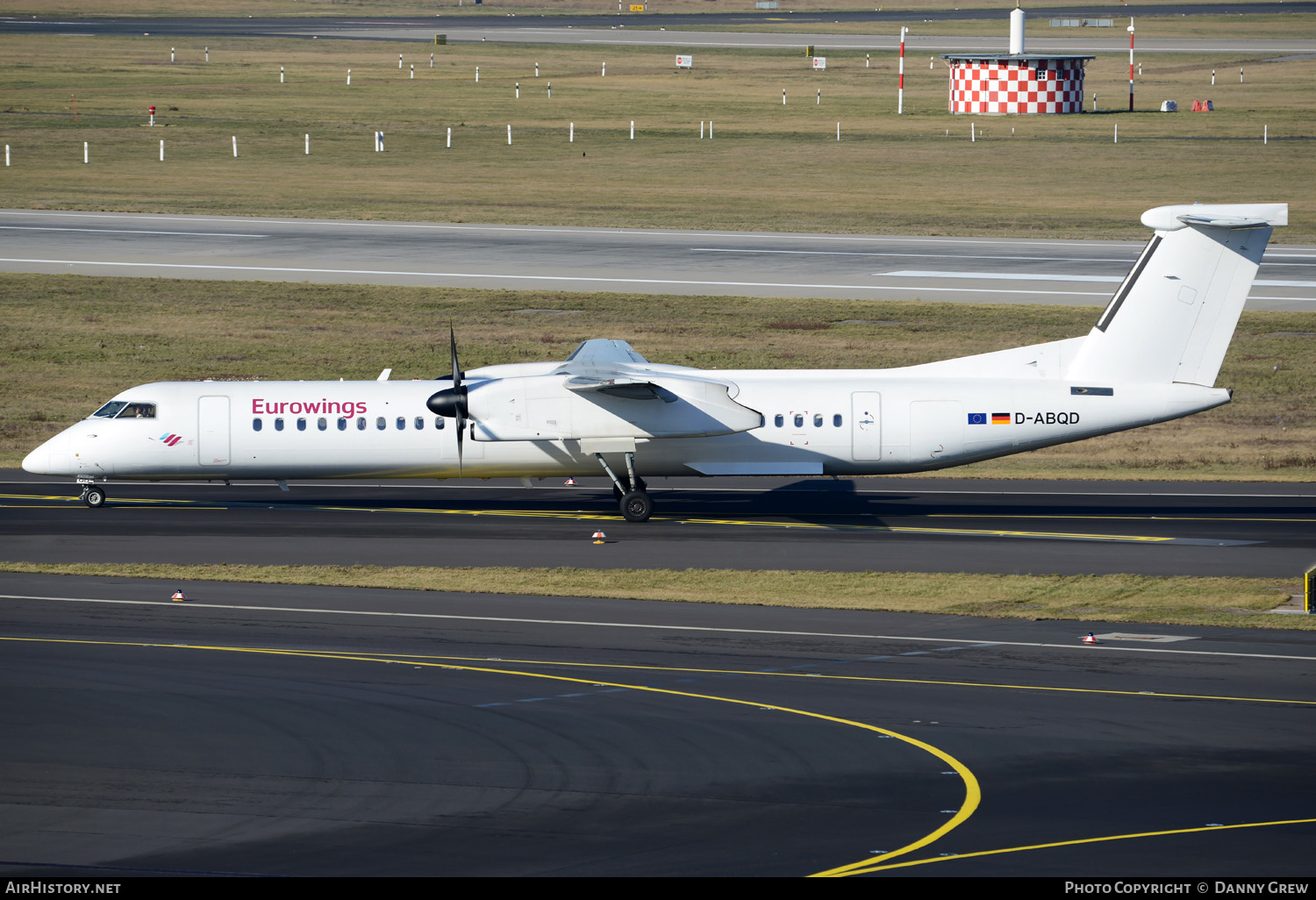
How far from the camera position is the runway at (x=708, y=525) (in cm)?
3041

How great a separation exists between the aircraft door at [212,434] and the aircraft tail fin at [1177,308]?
1865 centimetres

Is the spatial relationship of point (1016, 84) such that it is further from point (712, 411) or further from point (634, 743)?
point (634, 743)

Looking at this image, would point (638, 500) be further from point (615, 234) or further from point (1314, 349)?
point (615, 234)

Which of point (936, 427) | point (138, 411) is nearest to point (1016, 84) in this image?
point (936, 427)

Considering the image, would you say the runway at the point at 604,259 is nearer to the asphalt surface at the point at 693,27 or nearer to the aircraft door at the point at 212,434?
the aircraft door at the point at 212,434

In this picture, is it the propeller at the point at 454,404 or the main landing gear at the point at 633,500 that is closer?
the propeller at the point at 454,404

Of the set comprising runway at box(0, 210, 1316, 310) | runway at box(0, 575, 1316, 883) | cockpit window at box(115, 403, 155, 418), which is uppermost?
runway at box(0, 210, 1316, 310)

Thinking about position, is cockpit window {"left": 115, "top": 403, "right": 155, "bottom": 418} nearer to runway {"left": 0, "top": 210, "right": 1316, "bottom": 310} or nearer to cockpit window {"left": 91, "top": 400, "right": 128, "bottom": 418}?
cockpit window {"left": 91, "top": 400, "right": 128, "bottom": 418}

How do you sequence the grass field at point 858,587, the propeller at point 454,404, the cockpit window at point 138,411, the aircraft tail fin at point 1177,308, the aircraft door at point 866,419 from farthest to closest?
the cockpit window at point 138,411, the aircraft door at point 866,419, the aircraft tail fin at point 1177,308, the propeller at point 454,404, the grass field at point 858,587

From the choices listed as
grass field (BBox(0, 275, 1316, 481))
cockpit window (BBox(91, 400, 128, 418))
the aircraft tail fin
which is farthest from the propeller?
grass field (BBox(0, 275, 1316, 481))

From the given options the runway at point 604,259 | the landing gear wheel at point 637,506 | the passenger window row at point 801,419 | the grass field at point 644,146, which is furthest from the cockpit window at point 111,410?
the grass field at point 644,146

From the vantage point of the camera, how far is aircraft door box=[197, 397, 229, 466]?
112ft

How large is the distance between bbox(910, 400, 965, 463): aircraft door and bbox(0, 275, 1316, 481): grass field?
1040cm

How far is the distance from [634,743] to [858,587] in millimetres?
10246
